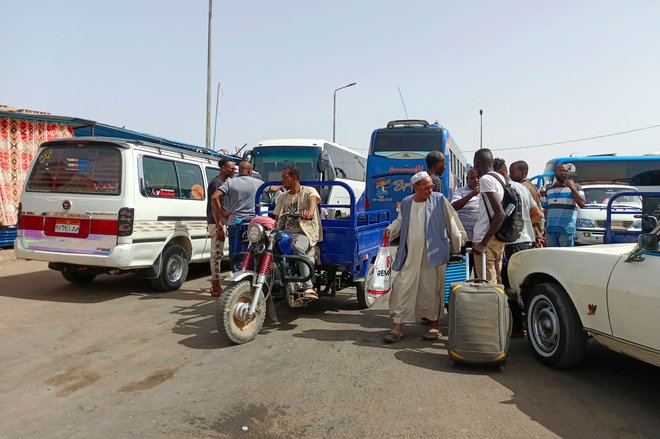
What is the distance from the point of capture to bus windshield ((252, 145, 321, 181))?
13.7 metres

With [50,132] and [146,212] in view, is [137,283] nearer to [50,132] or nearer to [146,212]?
[146,212]

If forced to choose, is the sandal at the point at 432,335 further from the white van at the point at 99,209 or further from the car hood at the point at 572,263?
the white van at the point at 99,209

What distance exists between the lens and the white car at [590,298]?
317cm

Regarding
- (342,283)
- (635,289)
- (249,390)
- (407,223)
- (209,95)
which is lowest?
(249,390)

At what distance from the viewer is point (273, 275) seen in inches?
200

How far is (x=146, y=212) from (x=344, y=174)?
451 inches

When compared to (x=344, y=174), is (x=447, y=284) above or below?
below

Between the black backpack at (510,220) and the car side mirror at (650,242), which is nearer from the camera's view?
the car side mirror at (650,242)

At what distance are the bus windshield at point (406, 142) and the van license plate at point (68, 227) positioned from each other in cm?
909

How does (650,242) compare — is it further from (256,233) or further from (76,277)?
(76,277)

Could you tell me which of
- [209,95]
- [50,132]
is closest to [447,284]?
[50,132]

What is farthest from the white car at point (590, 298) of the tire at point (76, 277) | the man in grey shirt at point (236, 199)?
the tire at point (76, 277)

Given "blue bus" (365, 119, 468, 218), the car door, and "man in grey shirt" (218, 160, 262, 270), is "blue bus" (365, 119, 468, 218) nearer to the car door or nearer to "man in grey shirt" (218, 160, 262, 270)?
"man in grey shirt" (218, 160, 262, 270)

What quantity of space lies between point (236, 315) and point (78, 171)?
11.4 feet
